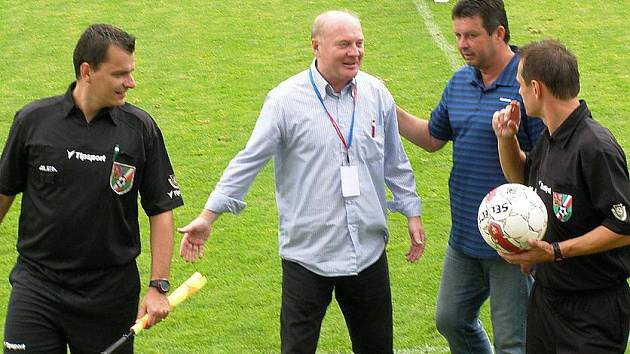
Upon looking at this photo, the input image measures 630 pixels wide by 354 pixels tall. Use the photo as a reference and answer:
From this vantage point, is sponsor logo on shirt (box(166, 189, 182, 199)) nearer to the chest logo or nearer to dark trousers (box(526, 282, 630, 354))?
the chest logo

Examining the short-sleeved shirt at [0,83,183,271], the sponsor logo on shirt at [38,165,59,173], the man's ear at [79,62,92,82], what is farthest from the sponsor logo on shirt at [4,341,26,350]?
the man's ear at [79,62,92,82]

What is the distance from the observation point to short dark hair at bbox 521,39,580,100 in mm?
5180

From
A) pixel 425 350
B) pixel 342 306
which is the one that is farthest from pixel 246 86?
pixel 342 306

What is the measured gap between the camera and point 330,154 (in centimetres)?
591

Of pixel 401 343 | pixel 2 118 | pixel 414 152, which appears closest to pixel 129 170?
→ pixel 401 343

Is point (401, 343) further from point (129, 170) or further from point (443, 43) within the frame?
point (443, 43)

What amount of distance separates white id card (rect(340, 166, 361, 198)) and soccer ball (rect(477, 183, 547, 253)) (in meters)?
0.77

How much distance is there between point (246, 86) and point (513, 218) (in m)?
7.84

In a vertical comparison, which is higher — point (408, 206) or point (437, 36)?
point (408, 206)

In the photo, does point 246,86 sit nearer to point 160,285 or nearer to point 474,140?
point 474,140

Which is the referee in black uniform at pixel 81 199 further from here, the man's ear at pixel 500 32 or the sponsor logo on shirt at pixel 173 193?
the man's ear at pixel 500 32

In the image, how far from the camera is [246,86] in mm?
12797

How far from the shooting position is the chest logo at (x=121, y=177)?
5.47 m

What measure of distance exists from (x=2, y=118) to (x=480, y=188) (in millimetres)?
7050
